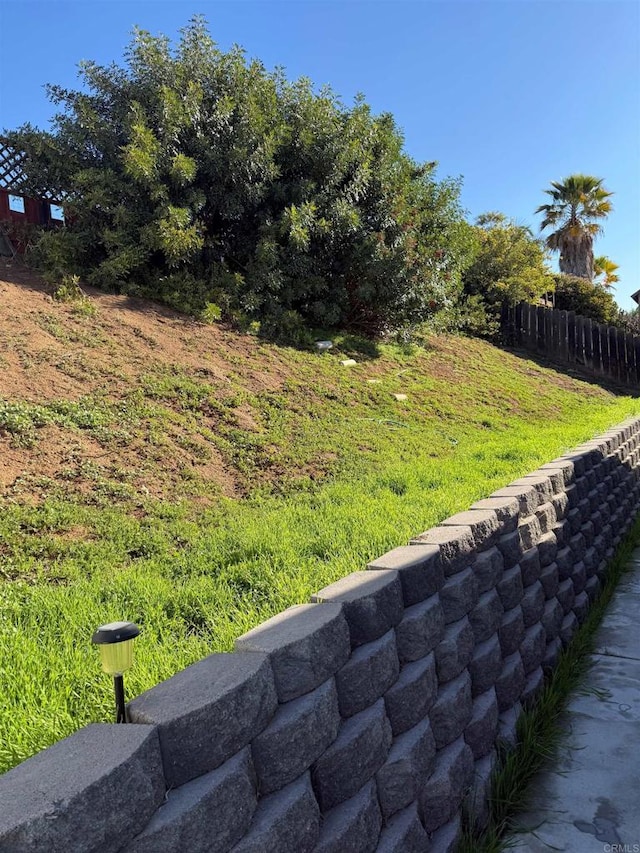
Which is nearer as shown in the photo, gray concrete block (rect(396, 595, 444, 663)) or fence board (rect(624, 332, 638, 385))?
gray concrete block (rect(396, 595, 444, 663))

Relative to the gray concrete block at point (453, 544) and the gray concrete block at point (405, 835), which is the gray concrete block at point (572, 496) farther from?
the gray concrete block at point (405, 835)

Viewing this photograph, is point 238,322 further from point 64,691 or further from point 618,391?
point 618,391

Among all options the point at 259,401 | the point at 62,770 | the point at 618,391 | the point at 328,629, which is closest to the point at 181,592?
the point at 328,629

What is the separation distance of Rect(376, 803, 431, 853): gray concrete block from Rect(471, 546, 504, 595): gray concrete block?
0.91 metres

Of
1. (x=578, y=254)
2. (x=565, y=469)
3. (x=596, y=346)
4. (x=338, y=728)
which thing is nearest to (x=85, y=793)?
(x=338, y=728)

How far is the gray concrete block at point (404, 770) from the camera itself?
163 cm

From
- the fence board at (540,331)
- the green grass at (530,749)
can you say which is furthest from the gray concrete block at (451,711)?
the fence board at (540,331)

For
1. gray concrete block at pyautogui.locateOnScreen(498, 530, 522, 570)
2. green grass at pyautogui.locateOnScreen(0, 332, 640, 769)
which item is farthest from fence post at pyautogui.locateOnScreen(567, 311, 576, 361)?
gray concrete block at pyautogui.locateOnScreen(498, 530, 522, 570)

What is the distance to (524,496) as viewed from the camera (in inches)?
117

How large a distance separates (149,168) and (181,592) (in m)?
5.49

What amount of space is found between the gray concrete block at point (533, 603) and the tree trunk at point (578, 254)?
22.5 metres

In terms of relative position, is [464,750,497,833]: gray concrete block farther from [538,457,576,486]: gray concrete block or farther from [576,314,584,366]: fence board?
[576,314,584,366]: fence board

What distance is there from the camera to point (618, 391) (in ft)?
39.0

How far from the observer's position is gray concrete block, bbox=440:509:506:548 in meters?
2.41
